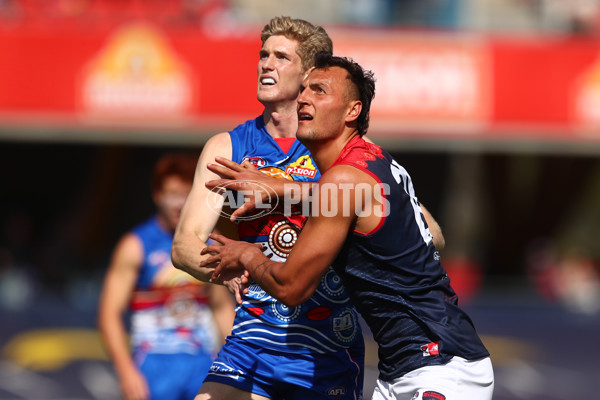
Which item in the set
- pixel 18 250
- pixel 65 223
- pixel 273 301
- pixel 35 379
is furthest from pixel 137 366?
pixel 65 223

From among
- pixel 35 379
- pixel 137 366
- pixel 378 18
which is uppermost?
pixel 378 18

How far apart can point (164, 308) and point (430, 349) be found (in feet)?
8.82

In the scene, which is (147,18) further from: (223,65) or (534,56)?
(534,56)

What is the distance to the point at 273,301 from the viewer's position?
4.49 m

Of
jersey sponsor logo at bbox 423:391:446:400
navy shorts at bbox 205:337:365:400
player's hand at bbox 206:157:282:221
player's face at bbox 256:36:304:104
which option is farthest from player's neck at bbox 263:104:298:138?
jersey sponsor logo at bbox 423:391:446:400

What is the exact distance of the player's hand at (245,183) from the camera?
13.7 ft

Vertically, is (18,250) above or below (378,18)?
below

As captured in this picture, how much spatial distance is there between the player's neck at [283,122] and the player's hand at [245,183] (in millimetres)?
521

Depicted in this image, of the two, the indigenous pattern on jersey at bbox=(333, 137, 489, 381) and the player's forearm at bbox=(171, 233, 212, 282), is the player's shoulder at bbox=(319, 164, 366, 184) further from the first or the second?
the player's forearm at bbox=(171, 233, 212, 282)

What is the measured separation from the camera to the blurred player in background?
20.1 ft

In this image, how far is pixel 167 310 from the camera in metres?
6.22

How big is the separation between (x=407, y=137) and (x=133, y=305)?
40.3ft

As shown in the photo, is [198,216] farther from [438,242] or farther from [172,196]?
[172,196]

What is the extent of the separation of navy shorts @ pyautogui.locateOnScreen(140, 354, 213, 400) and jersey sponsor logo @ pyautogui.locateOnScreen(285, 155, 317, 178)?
214cm
